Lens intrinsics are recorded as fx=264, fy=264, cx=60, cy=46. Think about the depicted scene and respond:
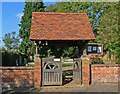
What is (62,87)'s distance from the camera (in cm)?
1386

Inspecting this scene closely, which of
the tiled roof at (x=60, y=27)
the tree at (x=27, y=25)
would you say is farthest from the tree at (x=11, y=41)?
the tiled roof at (x=60, y=27)

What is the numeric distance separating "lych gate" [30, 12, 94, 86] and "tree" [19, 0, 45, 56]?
2711cm

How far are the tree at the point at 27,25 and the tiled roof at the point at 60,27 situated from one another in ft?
88.2

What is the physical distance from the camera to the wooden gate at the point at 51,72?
1443cm

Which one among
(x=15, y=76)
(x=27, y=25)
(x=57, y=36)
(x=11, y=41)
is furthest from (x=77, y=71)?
(x=11, y=41)

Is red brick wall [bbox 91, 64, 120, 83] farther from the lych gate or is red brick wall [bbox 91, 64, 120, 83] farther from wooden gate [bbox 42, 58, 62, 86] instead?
wooden gate [bbox 42, 58, 62, 86]

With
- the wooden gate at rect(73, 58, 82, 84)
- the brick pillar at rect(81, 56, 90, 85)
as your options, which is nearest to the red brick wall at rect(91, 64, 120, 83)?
the brick pillar at rect(81, 56, 90, 85)

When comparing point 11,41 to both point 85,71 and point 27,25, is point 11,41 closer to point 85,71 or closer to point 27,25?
point 27,25

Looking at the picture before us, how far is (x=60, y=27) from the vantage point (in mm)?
15773

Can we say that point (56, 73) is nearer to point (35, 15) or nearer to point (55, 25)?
Result: point (55, 25)

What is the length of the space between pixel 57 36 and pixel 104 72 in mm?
3333

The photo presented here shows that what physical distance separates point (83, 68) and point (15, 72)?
3760mm

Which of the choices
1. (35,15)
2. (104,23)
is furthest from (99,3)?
(35,15)

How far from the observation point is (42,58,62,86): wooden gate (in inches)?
568
